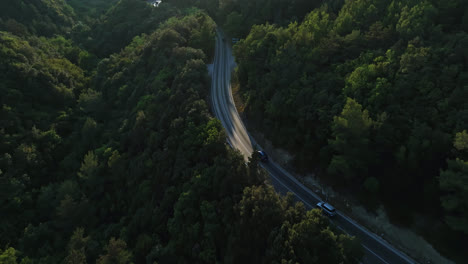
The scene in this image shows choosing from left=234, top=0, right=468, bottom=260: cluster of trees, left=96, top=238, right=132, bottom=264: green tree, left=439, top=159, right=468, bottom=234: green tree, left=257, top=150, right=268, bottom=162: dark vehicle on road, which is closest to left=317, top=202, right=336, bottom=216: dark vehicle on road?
left=234, top=0, right=468, bottom=260: cluster of trees

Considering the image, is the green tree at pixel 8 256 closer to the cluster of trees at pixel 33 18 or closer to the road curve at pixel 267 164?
the road curve at pixel 267 164

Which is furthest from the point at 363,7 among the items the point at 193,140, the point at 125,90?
the point at 125,90

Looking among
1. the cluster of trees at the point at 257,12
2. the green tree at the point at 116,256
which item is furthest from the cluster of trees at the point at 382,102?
the green tree at the point at 116,256

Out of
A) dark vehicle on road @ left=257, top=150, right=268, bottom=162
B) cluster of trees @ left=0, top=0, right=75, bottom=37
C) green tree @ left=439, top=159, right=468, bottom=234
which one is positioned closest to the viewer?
green tree @ left=439, top=159, right=468, bottom=234

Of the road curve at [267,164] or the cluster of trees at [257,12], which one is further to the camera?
the cluster of trees at [257,12]

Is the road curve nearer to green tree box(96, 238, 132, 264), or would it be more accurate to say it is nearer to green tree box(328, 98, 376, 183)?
green tree box(328, 98, 376, 183)

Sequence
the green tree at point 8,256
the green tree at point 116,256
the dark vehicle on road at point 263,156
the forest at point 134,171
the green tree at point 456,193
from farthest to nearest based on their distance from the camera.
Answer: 1. the dark vehicle on road at point 263,156
2. the green tree at point 8,256
3. the green tree at point 116,256
4. the forest at point 134,171
5. the green tree at point 456,193

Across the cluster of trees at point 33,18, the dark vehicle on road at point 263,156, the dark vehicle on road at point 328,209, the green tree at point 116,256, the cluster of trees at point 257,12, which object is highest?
the cluster of trees at point 33,18

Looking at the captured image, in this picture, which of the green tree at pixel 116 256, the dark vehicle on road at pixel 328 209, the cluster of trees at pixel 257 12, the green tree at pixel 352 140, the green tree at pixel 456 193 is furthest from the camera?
the cluster of trees at pixel 257 12
